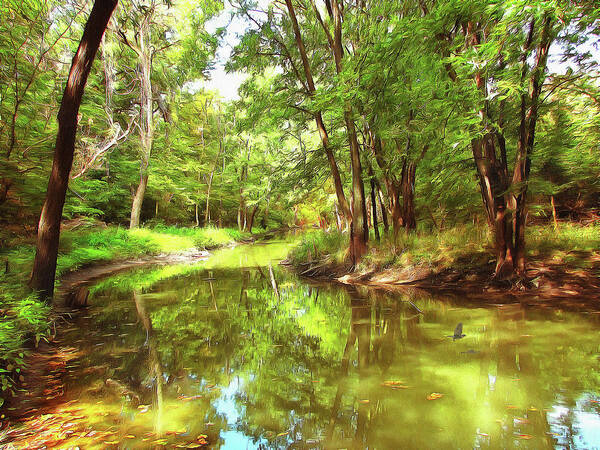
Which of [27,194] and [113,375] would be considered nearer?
[113,375]

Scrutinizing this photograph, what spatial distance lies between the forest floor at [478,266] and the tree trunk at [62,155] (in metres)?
7.35

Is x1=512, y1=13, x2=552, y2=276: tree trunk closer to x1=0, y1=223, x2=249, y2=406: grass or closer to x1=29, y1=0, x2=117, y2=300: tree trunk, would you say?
x1=29, y1=0, x2=117, y2=300: tree trunk

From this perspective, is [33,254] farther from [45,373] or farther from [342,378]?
[342,378]

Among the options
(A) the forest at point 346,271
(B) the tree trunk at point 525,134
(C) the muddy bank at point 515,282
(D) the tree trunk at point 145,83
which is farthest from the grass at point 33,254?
(B) the tree trunk at point 525,134

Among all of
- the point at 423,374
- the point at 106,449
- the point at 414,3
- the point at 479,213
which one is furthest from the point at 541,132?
the point at 106,449

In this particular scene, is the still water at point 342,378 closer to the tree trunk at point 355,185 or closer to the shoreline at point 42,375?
the shoreline at point 42,375

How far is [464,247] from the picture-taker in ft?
25.6

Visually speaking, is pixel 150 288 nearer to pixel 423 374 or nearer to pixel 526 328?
pixel 423 374

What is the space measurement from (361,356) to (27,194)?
10924 mm

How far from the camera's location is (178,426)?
8.36 ft

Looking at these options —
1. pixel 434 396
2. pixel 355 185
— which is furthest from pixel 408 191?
pixel 434 396

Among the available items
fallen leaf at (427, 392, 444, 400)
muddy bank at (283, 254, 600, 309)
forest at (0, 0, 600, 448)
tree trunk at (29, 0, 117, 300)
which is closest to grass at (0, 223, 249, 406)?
forest at (0, 0, 600, 448)

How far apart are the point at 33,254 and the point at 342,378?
31.9 feet

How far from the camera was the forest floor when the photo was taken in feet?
20.6
